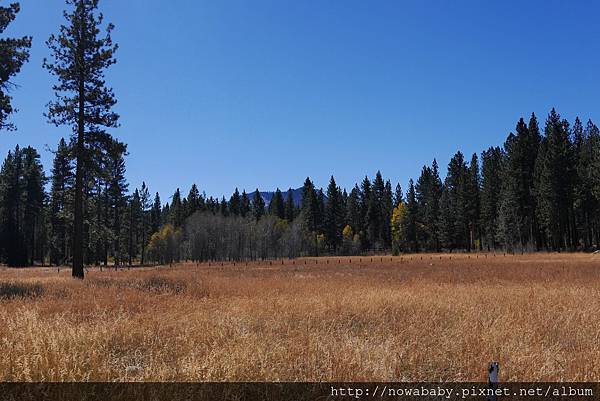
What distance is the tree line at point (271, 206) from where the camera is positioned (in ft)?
71.8

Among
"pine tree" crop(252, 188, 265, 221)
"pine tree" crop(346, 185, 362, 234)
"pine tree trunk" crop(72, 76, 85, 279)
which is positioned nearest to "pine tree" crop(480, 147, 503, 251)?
"pine tree" crop(346, 185, 362, 234)

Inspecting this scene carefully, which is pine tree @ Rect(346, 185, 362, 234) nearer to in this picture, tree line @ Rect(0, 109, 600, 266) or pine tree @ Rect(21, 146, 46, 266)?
tree line @ Rect(0, 109, 600, 266)

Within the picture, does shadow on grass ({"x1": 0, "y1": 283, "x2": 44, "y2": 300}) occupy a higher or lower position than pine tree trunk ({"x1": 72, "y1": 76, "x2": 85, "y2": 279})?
lower

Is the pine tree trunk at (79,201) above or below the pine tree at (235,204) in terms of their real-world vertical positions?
below

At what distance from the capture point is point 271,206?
12538 centimetres

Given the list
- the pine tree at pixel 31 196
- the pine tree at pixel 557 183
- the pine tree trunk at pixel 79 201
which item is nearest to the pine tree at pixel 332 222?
the pine tree at pixel 557 183

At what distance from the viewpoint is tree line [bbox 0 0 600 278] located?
21891 mm

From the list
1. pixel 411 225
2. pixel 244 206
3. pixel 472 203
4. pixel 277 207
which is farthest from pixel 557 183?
pixel 244 206

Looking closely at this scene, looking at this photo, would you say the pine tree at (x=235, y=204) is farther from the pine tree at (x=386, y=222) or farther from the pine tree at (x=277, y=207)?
the pine tree at (x=386, y=222)

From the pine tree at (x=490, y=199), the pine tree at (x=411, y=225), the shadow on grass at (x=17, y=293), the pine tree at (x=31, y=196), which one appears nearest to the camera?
the shadow on grass at (x=17, y=293)

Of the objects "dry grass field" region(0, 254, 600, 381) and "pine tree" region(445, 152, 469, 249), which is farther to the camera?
"pine tree" region(445, 152, 469, 249)

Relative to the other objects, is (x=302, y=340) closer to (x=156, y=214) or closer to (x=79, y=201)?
(x=79, y=201)

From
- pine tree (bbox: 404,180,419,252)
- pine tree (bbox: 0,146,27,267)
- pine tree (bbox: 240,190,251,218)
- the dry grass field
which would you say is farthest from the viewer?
pine tree (bbox: 240,190,251,218)

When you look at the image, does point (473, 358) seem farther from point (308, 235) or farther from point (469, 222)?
point (308, 235)
